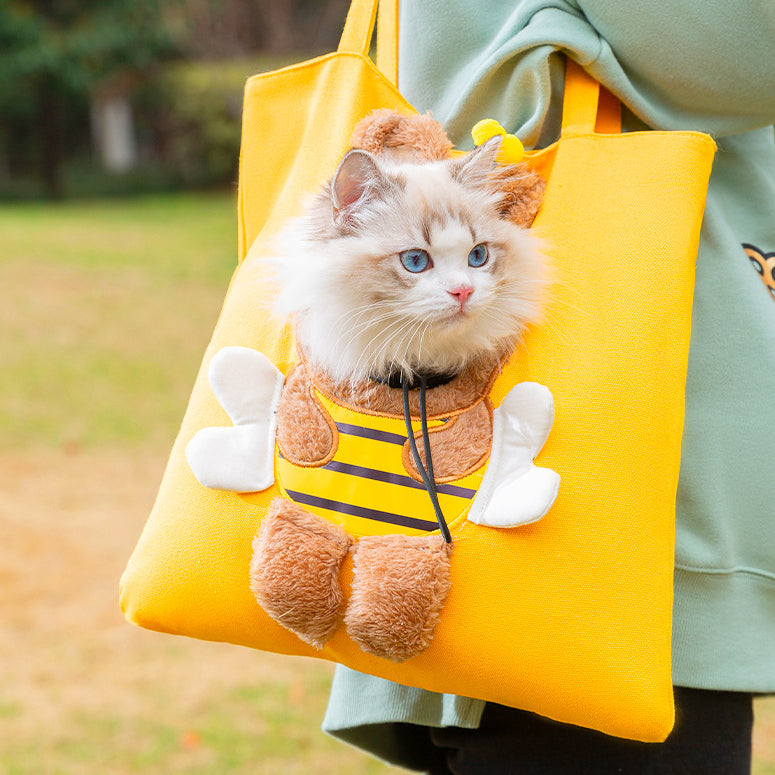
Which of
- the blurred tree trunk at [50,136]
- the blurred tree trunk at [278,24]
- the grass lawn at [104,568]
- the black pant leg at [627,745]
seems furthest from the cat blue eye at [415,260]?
the blurred tree trunk at [50,136]

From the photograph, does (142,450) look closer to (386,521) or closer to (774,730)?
(774,730)

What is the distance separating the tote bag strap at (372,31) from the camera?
1243 millimetres

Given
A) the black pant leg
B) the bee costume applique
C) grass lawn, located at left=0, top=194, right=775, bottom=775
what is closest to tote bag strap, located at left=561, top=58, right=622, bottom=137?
the bee costume applique

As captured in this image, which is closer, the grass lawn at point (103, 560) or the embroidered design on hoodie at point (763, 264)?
the embroidered design on hoodie at point (763, 264)

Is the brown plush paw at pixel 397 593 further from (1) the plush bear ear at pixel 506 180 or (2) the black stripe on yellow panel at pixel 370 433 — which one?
(1) the plush bear ear at pixel 506 180

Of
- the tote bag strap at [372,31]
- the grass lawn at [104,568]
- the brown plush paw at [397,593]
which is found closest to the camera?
the brown plush paw at [397,593]

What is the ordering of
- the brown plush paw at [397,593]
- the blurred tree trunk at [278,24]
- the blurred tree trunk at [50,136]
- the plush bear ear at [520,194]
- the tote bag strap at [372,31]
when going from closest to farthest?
1. the brown plush paw at [397,593]
2. the plush bear ear at [520,194]
3. the tote bag strap at [372,31]
4. the blurred tree trunk at [278,24]
5. the blurred tree trunk at [50,136]

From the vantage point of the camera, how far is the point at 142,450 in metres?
4.78

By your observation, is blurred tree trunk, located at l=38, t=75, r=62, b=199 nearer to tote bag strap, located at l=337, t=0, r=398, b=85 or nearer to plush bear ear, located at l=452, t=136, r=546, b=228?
tote bag strap, located at l=337, t=0, r=398, b=85

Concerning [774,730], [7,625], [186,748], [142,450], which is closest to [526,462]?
[186,748]

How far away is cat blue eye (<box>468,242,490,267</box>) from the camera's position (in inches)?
41.0

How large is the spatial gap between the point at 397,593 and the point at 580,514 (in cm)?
23

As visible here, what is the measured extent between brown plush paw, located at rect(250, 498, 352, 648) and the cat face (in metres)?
0.19

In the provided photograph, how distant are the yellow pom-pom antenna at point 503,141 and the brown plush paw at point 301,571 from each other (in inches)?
19.3
